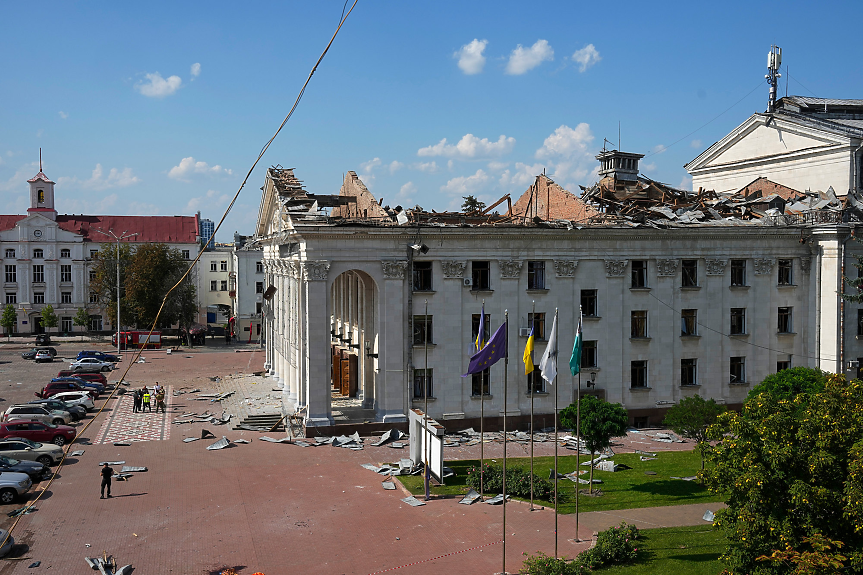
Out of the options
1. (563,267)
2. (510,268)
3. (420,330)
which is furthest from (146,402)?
(563,267)

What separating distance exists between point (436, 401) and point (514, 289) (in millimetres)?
7654

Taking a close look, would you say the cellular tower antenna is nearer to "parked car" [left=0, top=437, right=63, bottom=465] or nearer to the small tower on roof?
"parked car" [left=0, top=437, right=63, bottom=465]

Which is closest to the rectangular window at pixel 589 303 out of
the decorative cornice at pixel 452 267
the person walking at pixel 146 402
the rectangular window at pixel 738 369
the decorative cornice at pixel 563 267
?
the decorative cornice at pixel 563 267

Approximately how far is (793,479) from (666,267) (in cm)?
2622

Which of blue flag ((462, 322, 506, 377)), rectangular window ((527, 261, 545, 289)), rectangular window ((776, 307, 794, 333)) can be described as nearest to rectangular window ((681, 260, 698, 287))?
rectangular window ((776, 307, 794, 333))

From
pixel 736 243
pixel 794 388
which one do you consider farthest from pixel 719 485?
pixel 736 243

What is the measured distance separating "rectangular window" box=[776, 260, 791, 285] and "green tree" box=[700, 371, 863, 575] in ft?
90.7

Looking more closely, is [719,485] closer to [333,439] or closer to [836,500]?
[836,500]

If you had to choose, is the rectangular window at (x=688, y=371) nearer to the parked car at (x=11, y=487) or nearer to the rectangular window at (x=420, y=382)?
the rectangular window at (x=420, y=382)

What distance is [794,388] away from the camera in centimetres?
3722

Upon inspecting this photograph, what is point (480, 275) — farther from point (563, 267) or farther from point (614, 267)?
point (614, 267)

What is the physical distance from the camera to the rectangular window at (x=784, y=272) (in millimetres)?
45500

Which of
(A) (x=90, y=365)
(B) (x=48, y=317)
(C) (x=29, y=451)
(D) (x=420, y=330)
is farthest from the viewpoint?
(B) (x=48, y=317)

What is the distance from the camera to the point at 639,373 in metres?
43.9
